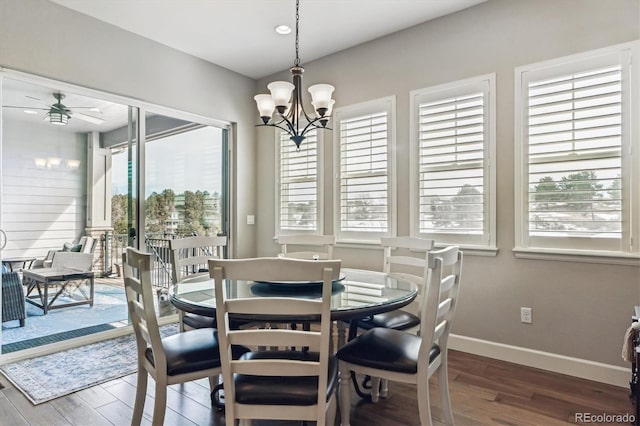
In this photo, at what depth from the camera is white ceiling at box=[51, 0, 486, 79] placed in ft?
10.3

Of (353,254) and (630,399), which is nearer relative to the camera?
(630,399)

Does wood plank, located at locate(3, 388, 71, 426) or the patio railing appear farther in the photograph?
the patio railing

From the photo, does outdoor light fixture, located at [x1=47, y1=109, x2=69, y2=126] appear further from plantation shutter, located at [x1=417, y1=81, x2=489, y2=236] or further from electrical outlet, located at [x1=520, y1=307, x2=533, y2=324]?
electrical outlet, located at [x1=520, y1=307, x2=533, y2=324]

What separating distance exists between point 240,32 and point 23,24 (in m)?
1.74

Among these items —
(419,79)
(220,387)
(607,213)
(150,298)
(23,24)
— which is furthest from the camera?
(419,79)

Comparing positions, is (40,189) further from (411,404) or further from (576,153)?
(576,153)

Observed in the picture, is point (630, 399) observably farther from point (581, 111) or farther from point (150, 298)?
point (150, 298)

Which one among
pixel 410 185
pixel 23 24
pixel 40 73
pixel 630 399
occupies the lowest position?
pixel 630 399

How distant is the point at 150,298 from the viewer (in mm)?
1673

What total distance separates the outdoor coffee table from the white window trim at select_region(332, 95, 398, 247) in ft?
8.29

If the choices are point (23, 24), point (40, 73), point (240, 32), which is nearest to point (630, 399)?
point (240, 32)

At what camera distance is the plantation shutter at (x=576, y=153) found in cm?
258

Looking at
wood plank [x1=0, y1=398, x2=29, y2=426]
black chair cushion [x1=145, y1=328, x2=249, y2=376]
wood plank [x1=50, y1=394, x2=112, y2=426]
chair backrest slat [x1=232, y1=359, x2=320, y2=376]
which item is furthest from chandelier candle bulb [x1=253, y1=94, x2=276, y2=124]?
wood plank [x1=0, y1=398, x2=29, y2=426]

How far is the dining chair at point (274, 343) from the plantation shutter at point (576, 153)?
7.34 feet
